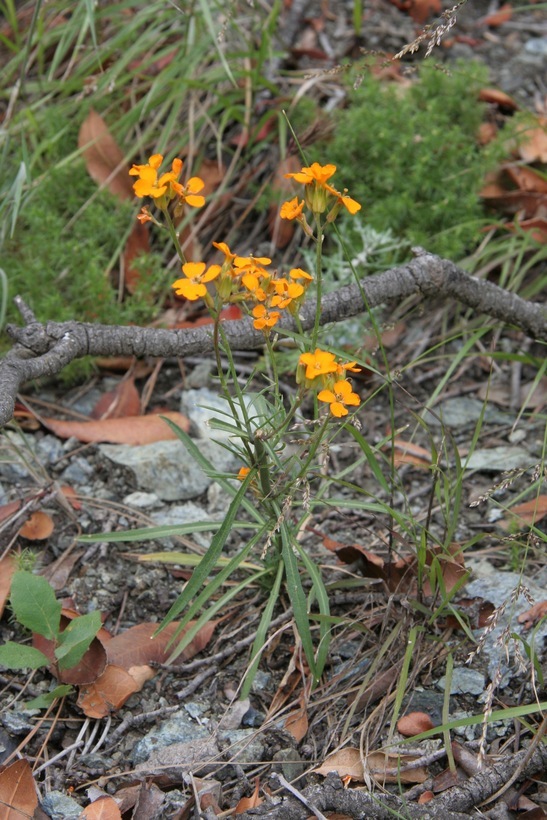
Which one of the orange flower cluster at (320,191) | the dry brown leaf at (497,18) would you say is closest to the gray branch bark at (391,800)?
the orange flower cluster at (320,191)

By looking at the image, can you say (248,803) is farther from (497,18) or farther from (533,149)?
(497,18)

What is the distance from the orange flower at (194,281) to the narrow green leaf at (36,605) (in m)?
0.85

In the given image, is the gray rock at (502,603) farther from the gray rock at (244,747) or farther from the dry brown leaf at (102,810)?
the dry brown leaf at (102,810)

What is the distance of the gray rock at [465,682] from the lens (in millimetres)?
2096

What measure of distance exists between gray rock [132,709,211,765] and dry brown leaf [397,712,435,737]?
1.52ft

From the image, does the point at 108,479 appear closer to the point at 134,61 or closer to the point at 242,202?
the point at 242,202

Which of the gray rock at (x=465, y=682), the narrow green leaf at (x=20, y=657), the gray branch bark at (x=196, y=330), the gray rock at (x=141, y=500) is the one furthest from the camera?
the gray rock at (x=141, y=500)

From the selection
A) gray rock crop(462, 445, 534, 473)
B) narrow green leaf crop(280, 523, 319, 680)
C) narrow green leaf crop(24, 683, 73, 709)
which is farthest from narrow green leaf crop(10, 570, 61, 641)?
gray rock crop(462, 445, 534, 473)

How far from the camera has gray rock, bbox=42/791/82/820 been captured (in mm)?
1840

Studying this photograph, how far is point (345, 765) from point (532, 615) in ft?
2.15

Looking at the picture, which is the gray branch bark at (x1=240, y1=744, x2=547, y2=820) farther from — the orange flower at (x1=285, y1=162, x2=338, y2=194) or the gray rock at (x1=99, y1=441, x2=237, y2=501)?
the orange flower at (x1=285, y1=162, x2=338, y2=194)

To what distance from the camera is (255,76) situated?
11.6 ft

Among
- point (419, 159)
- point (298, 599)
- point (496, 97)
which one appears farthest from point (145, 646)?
point (496, 97)

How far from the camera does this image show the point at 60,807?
6.10 ft
